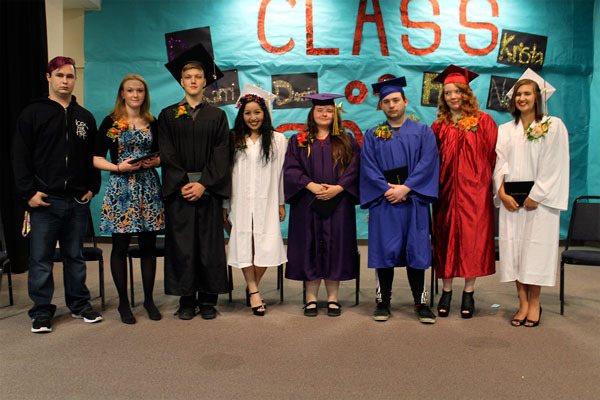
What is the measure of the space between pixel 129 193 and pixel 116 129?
0.43 m

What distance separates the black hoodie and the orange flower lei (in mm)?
2533

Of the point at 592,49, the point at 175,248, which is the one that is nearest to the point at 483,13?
the point at 592,49

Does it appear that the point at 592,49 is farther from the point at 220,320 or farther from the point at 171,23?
the point at 220,320

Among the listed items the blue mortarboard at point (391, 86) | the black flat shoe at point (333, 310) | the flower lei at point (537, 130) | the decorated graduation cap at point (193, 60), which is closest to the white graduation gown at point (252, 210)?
the black flat shoe at point (333, 310)

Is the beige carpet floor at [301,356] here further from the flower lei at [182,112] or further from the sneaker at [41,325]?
the flower lei at [182,112]

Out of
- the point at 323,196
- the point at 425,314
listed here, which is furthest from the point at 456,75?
the point at 425,314

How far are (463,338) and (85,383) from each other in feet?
7.14

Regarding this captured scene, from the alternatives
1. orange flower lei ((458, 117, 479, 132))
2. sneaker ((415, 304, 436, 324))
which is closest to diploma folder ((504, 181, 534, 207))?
orange flower lei ((458, 117, 479, 132))

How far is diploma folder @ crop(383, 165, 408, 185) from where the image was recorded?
12.5ft

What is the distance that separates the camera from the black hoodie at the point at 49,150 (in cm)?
353

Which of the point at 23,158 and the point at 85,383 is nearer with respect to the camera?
the point at 85,383

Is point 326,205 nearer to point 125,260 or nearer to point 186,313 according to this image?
point 186,313

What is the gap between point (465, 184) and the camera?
3861 mm

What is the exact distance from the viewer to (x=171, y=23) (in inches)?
281
